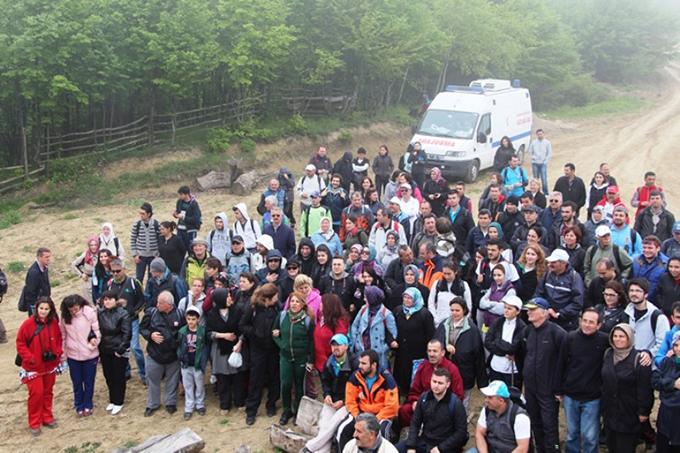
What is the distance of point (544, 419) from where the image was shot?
7102 mm

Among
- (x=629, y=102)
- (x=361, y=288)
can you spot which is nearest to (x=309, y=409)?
(x=361, y=288)

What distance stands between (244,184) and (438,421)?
555 inches

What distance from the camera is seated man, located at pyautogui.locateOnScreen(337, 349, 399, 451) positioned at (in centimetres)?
730

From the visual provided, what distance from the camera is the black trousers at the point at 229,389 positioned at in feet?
29.3

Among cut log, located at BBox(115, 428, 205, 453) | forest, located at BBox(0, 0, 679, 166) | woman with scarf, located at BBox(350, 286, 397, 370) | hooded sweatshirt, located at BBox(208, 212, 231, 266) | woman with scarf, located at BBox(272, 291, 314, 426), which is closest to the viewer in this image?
cut log, located at BBox(115, 428, 205, 453)

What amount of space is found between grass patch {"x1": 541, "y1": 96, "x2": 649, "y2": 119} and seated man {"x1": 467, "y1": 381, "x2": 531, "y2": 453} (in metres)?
32.2

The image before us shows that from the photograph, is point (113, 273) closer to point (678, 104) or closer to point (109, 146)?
point (109, 146)

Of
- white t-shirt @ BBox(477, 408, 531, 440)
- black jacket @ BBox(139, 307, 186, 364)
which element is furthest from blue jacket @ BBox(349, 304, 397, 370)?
black jacket @ BBox(139, 307, 186, 364)

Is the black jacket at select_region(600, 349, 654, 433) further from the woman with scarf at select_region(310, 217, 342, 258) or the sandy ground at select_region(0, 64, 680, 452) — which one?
the woman with scarf at select_region(310, 217, 342, 258)

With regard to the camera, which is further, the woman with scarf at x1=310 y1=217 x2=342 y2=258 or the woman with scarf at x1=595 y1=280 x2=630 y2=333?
the woman with scarf at x1=310 y1=217 x2=342 y2=258

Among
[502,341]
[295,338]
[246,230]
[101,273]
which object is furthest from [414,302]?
[101,273]

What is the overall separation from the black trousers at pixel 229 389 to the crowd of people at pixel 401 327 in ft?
0.06

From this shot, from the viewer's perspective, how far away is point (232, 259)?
1008 cm

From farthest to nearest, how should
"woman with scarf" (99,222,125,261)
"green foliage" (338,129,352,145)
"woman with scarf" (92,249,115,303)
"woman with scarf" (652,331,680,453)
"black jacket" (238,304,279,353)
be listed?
"green foliage" (338,129,352,145) → "woman with scarf" (99,222,125,261) → "woman with scarf" (92,249,115,303) → "black jacket" (238,304,279,353) → "woman with scarf" (652,331,680,453)
